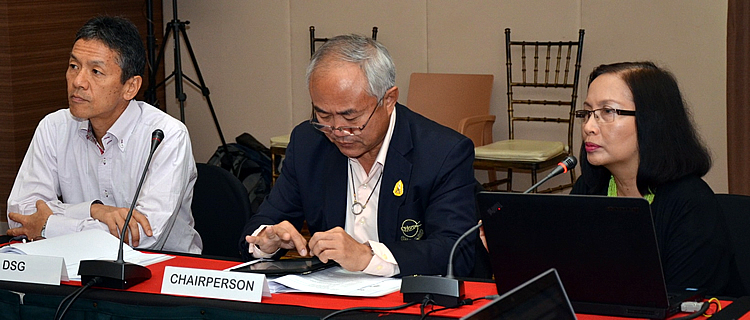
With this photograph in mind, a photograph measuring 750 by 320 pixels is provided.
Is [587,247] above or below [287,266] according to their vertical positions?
above

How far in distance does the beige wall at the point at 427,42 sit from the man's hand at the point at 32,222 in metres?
2.92

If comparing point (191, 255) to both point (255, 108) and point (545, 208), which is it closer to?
point (545, 208)

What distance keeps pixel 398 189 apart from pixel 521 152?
1.95m

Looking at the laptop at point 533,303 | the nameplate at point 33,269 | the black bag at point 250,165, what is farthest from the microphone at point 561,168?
the black bag at point 250,165

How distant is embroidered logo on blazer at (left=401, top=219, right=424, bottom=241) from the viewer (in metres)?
2.10

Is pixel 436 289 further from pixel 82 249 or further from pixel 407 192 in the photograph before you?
pixel 82 249

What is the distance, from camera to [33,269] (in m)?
1.84

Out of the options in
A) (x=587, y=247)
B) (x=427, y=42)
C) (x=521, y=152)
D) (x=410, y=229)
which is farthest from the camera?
(x=427, y=42)

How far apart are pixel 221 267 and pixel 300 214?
39 centimetres

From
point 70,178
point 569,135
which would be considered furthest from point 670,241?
point 569,135

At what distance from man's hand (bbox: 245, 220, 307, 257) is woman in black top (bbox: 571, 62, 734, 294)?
0.69m

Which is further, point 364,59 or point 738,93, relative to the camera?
point 738,93

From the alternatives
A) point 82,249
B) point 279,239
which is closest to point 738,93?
point 279,239

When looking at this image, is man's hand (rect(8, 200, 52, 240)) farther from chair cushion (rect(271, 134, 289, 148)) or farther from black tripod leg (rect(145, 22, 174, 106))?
black tripod leg (rect(145, 22, 174, 106))
